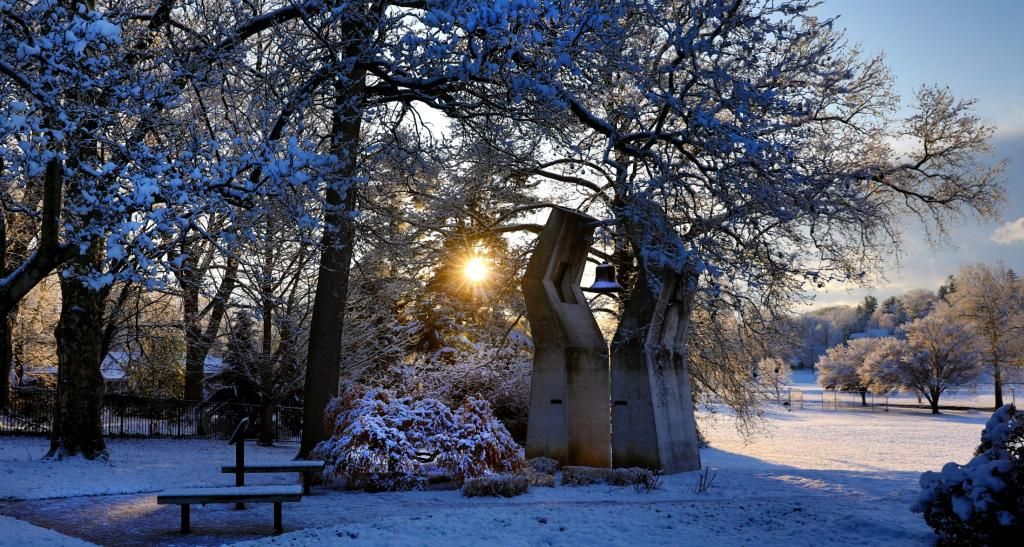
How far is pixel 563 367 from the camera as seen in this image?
615 inches

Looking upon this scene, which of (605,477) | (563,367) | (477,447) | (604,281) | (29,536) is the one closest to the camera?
(29,536)

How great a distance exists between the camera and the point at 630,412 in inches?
608

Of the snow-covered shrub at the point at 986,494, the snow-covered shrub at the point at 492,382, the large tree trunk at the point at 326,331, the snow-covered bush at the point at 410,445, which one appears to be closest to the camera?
the snow-covered shrub at the point at 986,494

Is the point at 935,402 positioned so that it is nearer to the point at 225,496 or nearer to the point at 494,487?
the point at 494,487

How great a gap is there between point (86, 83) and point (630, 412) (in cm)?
1097

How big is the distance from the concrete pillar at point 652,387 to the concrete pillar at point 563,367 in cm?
33

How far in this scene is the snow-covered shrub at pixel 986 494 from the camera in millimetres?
7238

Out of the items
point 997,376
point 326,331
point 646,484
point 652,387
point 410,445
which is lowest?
point 646,484

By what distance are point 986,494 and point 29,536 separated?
29.5 ft

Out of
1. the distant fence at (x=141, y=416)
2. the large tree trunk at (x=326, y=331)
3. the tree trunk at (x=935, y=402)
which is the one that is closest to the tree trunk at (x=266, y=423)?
the distant fence at (x=141, y=416)

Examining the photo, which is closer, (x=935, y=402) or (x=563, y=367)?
(x=563, y=367)

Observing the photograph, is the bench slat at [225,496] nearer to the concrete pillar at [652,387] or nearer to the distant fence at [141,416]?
the concrete pillar at [652,387]

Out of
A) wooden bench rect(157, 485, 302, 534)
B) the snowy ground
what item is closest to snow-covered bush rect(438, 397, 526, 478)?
the snowy ground

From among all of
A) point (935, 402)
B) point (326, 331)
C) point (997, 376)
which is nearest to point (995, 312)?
point (997, 376)
